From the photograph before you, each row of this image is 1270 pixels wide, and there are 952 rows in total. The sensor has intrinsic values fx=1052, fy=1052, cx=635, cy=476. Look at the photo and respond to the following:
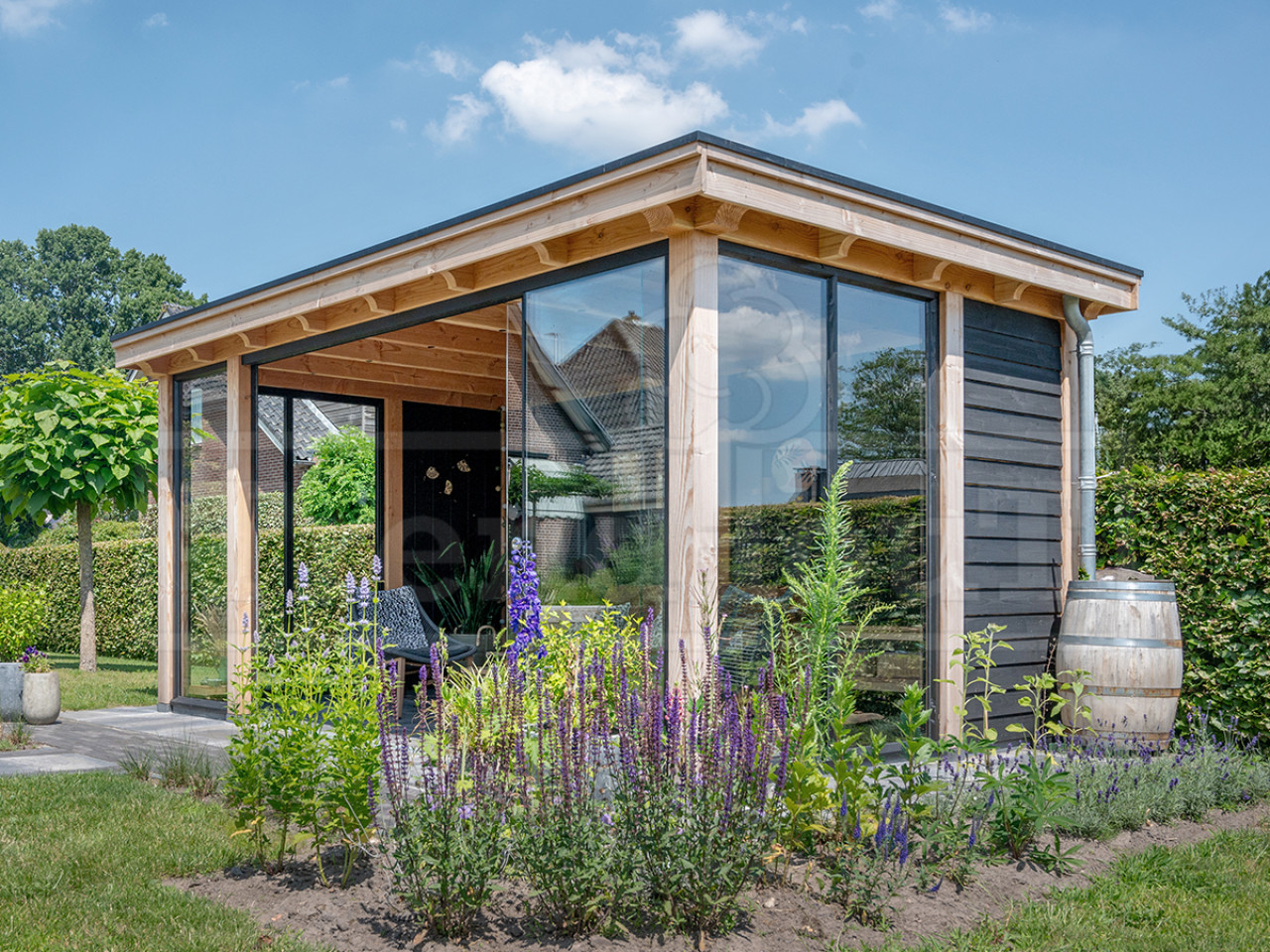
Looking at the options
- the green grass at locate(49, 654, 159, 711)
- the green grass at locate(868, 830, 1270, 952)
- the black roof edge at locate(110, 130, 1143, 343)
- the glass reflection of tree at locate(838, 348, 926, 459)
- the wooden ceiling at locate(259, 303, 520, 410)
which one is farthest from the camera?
the green grass at locate(49, 654, 159, 711)

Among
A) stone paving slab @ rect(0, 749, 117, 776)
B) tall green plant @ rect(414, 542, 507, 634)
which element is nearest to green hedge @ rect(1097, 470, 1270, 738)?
tall green plant @ rect(414, 542, 507, 634)

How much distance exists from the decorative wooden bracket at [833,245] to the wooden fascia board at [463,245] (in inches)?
36.9

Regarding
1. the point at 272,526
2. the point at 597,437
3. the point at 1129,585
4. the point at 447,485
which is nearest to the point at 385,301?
the point at 597,437

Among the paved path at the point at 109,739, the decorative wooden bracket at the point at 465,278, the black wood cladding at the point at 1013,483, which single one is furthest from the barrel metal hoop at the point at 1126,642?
the paved path at the point at 109,739

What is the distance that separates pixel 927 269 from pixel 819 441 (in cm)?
113

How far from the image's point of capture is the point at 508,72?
38375 millimetres

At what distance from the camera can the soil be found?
2.66 metres

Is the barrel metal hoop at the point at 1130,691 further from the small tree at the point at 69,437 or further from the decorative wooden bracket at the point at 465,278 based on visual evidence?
the small tree at the point at 69,437

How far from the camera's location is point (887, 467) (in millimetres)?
4961

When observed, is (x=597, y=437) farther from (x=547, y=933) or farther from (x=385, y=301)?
(x=547, y=933)

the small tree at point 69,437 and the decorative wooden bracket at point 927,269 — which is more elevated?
the decorative wooden bracket at point 927,269

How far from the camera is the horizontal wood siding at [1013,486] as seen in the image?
5.41 metres

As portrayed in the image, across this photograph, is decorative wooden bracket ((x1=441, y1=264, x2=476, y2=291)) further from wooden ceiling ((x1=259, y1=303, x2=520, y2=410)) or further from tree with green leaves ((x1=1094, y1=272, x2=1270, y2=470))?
tree with green leaves ((x1=1094, y1=272, x2=1270, y2=470))

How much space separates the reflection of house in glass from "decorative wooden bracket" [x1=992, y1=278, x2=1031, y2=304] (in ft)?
0.05
